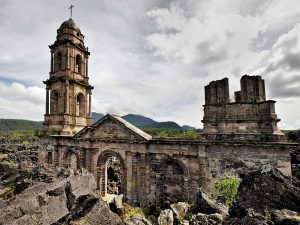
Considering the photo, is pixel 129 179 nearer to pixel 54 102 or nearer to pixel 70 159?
pixel 70 159

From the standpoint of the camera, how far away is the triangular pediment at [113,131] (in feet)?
71.7

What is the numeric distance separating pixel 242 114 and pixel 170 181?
8.66m

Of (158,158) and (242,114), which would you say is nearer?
(242,114)

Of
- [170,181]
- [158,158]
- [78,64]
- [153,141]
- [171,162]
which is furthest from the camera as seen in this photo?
[78,64]

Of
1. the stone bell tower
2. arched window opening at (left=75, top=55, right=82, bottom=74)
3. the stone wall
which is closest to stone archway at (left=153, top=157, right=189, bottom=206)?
the stone wall

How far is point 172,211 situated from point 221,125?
830cm

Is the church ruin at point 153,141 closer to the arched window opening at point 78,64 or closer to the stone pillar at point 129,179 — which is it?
the stone pillar at point 129,179

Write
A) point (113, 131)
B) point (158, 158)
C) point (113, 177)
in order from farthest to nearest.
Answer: point (113, 177) → point (113, 131) → point (158, 158)

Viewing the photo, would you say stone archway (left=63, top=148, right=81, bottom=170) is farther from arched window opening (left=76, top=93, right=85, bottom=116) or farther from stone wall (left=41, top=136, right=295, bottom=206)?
arched window opening (left=76, top=93, right=85, bottom=116)

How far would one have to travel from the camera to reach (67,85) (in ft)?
89.9

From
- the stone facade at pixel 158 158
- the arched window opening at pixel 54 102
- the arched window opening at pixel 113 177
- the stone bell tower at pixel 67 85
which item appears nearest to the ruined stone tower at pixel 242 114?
the stone facade at pixel 158 158

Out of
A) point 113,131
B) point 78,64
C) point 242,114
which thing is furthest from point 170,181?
point 78,64

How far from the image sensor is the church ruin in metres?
16.5

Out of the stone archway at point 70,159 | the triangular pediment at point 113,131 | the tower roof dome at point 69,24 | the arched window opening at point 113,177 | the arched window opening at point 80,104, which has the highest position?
the tower roof dome at point 69,24
